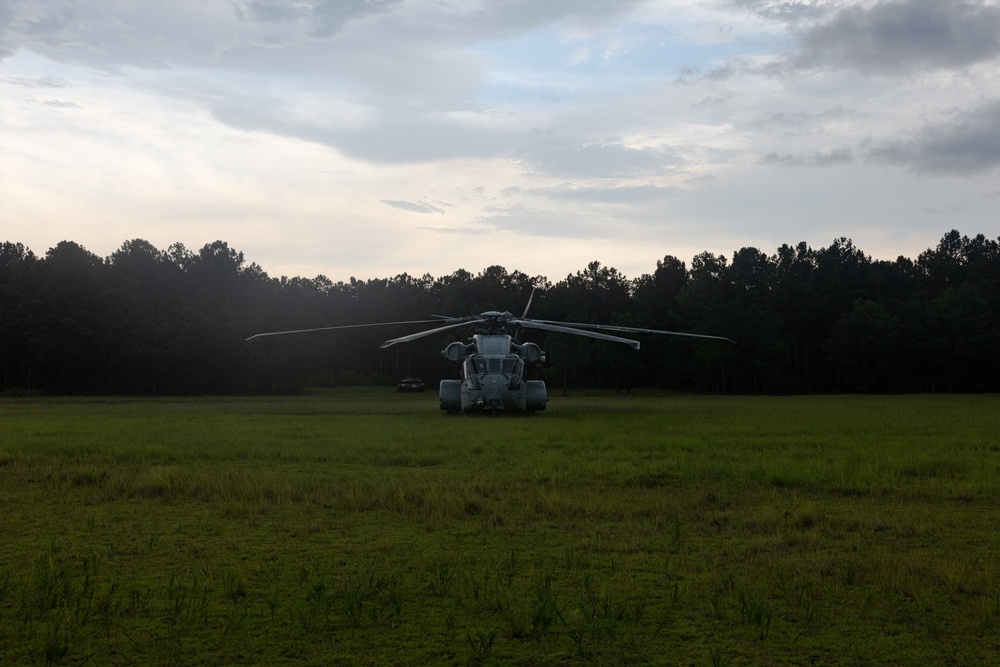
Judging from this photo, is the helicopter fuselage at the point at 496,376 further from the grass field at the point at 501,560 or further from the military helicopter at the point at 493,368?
the grass field at the point at 501,560

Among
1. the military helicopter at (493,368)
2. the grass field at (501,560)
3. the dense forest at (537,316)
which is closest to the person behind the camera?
the grass field at (501,560)

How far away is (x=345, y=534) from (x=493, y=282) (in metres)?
112

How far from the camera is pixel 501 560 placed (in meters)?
8.57

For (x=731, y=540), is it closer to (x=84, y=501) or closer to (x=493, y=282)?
(x=84, y=501)

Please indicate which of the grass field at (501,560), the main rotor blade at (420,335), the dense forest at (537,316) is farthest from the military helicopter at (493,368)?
the dense forest at (537,316)

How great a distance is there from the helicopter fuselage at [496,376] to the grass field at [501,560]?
16.5 m

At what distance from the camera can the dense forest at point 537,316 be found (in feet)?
250

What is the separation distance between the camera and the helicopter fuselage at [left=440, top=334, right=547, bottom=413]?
34.5m

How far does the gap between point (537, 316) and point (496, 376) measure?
265ft

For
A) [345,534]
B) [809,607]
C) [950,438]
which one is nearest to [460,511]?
[345,534]

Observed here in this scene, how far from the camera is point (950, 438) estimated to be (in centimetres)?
2223

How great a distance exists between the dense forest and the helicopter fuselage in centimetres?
4276

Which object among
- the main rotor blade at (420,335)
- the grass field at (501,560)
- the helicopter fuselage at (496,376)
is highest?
the main rotor blade at (420,335)

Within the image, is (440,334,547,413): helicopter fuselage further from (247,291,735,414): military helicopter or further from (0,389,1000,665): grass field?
(0,389,1000,665): grass field
